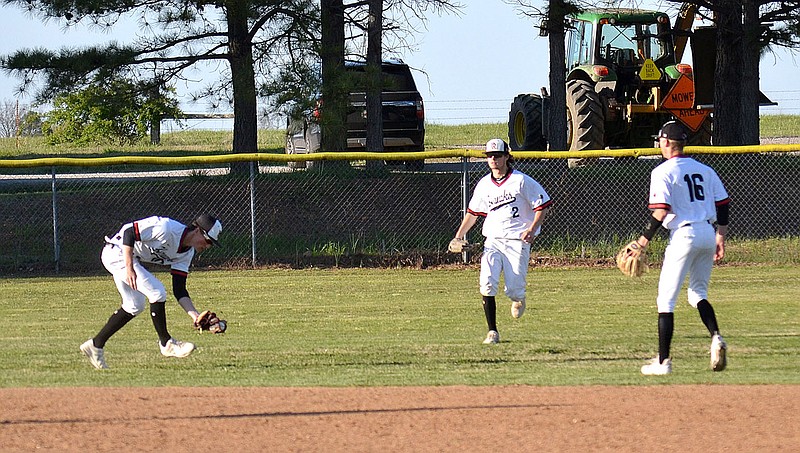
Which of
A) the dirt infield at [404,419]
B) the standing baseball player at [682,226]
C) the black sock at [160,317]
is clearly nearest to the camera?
the dirt infield at [404,419]

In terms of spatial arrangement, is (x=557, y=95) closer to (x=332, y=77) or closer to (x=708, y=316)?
(x=332, y=77)

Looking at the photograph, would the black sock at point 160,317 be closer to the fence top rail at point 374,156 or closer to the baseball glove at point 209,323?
the baseball glove at point 209,323

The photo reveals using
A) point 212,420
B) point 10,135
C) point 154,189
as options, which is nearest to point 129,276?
point 212,420

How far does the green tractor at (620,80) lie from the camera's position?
69.8 ft

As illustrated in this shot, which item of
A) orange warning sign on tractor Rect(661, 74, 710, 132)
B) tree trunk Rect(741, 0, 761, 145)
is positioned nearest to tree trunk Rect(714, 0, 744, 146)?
tree trunk Rect(741, 0, 761, 145)

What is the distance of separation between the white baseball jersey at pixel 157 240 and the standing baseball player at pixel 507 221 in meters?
2.92

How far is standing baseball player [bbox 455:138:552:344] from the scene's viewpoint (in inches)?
403

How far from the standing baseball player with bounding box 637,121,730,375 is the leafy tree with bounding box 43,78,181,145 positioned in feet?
43.2

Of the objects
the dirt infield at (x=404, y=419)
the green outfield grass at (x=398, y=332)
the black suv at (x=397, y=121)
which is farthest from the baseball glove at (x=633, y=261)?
the black suv at (x=397, y=121)

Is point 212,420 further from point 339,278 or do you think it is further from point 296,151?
point 296,151

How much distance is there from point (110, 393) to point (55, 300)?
631 cm

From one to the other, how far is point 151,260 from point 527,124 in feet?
49.6

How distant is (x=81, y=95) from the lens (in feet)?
62.7

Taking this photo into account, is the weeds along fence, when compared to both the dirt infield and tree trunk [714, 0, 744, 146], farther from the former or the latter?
the dirt infield
